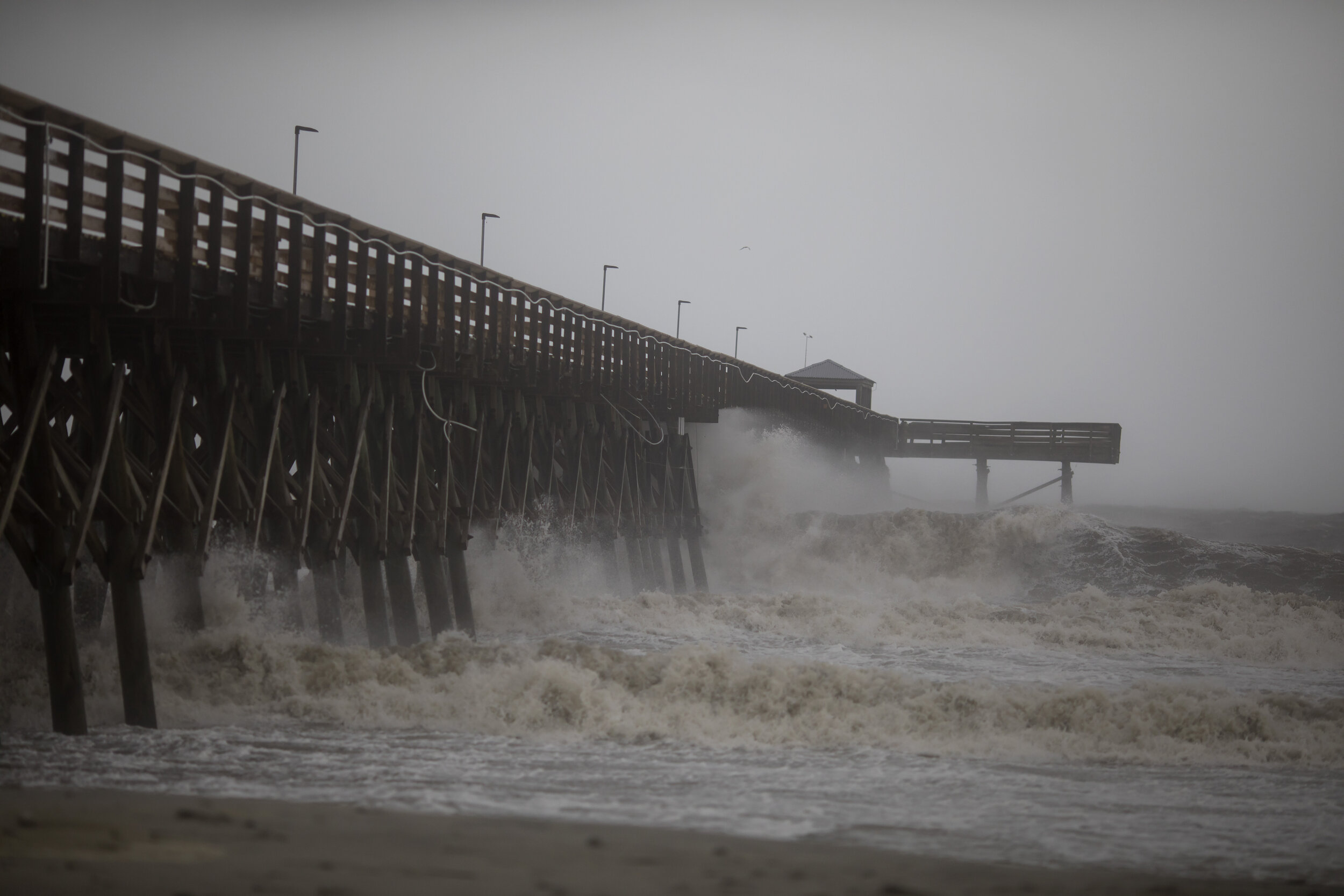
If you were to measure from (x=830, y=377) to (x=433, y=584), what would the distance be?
40.1m

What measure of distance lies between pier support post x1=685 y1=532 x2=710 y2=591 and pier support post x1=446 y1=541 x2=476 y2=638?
38.4 feet

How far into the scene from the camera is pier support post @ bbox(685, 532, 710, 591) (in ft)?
96.3

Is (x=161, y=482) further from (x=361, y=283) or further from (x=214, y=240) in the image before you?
(x=361, y=283)

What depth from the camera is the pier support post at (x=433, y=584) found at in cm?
1708

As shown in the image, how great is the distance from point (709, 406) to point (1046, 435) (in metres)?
19.5

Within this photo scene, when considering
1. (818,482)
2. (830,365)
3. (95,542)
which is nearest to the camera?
(95,542)

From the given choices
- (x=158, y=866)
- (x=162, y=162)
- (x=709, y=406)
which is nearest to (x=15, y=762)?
(x=158, y=866)

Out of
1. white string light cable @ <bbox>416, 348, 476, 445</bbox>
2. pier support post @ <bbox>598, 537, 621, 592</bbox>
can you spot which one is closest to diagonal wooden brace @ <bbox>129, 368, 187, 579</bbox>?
white string light cable @ <bbox>416, 348, 476, 445</bbox>

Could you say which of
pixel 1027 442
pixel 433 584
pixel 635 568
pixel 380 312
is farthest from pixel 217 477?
pixel 1027 442

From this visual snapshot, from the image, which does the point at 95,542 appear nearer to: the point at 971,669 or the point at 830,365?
the point at 971,669

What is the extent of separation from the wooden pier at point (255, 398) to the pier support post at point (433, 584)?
0.15ft

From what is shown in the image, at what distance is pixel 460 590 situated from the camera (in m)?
18.0

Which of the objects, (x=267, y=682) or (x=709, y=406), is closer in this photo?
(x=267, y=682)

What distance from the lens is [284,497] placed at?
13.9 metres
